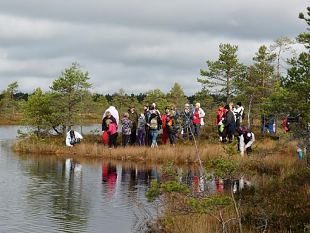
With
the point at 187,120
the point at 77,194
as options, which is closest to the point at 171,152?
the point at 77,194

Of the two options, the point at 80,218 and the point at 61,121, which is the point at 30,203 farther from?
the point at 61,121

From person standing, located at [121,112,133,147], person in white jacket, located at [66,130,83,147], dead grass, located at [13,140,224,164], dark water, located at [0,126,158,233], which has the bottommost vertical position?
dark water, located at [0,126,158,233]

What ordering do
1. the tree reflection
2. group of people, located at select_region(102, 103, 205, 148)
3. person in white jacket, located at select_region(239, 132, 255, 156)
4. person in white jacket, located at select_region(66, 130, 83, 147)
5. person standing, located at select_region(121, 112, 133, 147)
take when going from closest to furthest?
1. the tree reflection
2. person in white jacket, located at select_region(239, 132, 255, 156)
3. group of people, located at select_region(102, 103, 205, 148)
4. person standing, located at select_region(121, 112, 133, 147)
5. person in white jacket, located at select_region(66, 130, 83, 147)

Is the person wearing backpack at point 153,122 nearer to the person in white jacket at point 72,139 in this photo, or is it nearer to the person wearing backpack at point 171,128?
the person wearing backpack at point 171,128

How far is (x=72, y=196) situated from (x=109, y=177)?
4902 millimetres

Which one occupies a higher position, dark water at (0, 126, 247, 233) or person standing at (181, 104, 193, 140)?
person standing at (181, 104, 193, 140)

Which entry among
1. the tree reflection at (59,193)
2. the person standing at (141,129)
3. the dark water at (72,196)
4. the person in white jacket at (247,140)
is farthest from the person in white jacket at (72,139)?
the person in white jacket at (247,140)

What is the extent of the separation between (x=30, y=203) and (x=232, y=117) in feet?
51.5

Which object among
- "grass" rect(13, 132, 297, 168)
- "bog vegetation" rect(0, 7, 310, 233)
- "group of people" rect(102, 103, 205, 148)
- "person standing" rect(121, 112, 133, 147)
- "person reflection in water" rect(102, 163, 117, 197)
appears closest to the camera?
"bog vegetation" rect(0, 7, 310, 233)

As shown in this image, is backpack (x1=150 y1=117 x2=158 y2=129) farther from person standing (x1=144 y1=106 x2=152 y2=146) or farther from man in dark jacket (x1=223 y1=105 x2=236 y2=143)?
man in dark jacket (x1=223 y1=105 x2=236 y2=143)

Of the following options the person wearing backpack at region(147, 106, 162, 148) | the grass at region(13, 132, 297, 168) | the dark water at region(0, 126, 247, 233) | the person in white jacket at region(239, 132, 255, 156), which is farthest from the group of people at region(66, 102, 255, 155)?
the dark water at region(0, 126, 247, 233)

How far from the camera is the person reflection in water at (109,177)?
68.0 ft

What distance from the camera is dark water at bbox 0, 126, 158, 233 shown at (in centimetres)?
1486

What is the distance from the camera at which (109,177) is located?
945 inches
